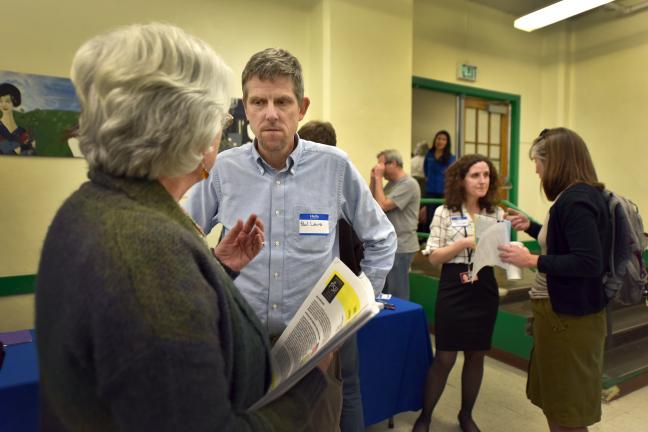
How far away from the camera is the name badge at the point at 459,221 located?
240cm

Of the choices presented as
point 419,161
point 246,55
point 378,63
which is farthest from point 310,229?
point 419,161

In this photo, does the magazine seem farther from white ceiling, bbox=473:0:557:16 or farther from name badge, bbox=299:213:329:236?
white ceiling, bbox=473:0:557:16

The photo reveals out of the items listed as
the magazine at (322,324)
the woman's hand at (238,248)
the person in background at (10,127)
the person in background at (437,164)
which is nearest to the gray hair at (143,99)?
the magazine at (322,324)

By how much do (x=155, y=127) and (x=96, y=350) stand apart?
12.3 inches

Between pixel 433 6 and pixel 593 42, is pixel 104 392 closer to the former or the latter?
pixel 433 6

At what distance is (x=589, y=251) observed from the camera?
1.68 metres

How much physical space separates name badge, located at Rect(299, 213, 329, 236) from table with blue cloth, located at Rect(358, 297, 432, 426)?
922 millimetres

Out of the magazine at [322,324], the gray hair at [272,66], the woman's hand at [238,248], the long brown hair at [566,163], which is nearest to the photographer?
the magazine at [322,324]

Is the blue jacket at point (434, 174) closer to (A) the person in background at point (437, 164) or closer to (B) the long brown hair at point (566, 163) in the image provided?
(A) the person in background at point (437, 164)

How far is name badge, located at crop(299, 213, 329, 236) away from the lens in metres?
1.49

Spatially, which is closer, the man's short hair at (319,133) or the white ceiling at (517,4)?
the man's short hair at (319,133)

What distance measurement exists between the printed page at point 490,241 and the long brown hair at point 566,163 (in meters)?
0.26

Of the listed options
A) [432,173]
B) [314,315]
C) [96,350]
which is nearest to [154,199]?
[96,350]

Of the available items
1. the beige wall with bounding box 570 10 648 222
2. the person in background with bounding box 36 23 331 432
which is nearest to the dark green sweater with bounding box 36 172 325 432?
the person in background with bounding box 36 23 331 432
